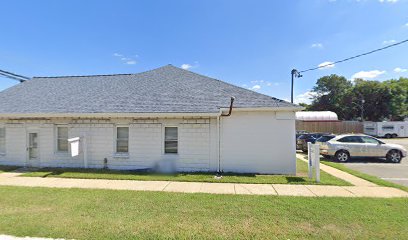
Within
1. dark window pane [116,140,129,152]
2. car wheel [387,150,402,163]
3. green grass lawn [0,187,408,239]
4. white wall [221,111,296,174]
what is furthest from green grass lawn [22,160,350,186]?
car wheel [387,150,402,163]

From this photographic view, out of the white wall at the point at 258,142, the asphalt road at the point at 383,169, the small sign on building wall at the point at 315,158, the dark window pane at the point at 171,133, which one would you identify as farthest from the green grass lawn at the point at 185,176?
the asphalt road at the point at 383,169

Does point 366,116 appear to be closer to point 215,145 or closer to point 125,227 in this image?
point 215,145

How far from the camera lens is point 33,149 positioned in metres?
12.2

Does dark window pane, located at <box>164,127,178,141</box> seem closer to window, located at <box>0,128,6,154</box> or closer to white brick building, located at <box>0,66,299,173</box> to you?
white brick building, located at <box>0,66,299,173</box>

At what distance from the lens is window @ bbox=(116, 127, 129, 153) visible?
11516 millimetres

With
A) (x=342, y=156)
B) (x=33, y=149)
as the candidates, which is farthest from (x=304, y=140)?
(x=33, y=149)

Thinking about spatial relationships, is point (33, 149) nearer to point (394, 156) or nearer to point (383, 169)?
point (383, 169)

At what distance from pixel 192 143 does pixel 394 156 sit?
12375 millimetres

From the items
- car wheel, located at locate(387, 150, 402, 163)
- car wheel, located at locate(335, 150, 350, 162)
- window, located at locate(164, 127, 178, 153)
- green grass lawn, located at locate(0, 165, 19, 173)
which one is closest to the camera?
green grass lawn, located at locate(0, 165, 19, 173)

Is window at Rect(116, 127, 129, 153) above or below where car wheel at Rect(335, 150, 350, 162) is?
above

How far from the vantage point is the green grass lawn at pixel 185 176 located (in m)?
9.05

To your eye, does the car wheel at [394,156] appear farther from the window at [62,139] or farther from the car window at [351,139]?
the window at [62,139]

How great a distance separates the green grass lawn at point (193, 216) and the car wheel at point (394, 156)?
9.41 m

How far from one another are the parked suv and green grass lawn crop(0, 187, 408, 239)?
329 inches
